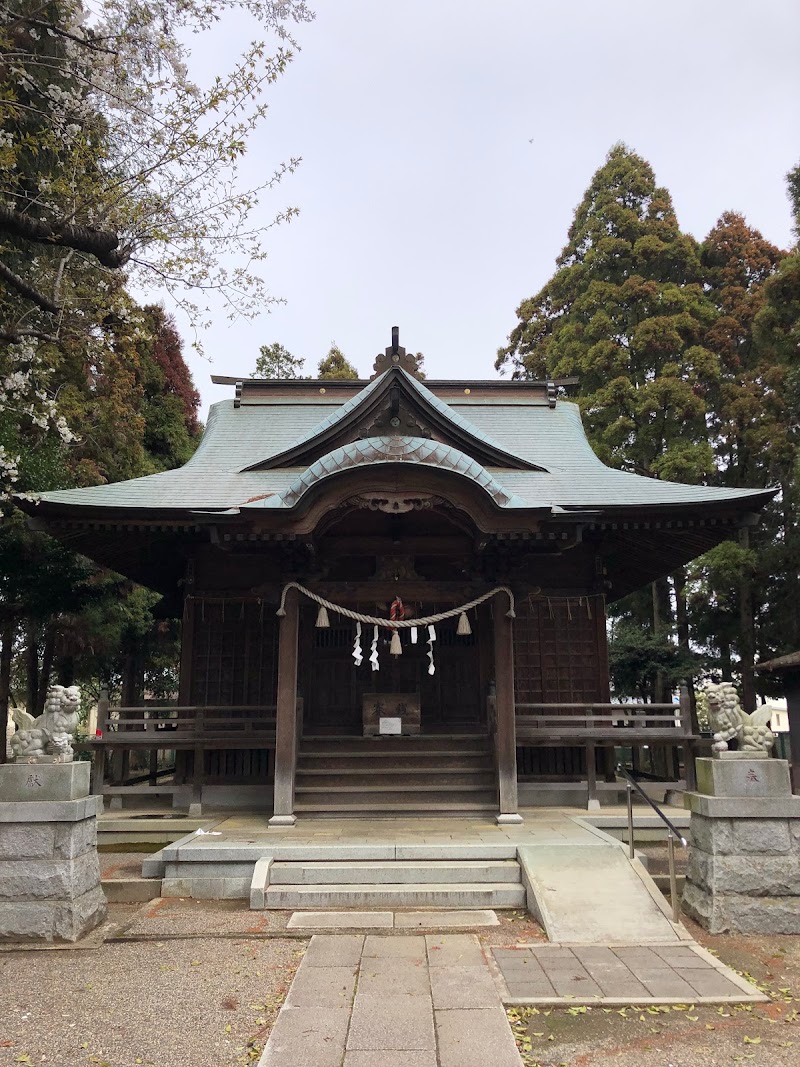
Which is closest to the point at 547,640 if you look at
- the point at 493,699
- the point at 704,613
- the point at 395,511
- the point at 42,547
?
the point at 493,699

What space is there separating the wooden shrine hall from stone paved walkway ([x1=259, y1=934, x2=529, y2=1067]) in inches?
137

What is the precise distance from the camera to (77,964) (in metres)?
5.49

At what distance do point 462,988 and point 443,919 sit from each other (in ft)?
5.48

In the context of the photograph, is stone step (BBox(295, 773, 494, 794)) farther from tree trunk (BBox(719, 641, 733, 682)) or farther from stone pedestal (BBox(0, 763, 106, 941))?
tree trunk (BBox(719, 641, 733, 682))

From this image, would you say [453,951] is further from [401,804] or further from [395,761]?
[395,761]

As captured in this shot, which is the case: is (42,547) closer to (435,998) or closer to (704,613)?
(435,998)

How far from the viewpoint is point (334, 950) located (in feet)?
18.5

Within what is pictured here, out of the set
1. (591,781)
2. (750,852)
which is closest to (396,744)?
(591,781)

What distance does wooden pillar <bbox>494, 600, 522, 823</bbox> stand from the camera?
29.3ft

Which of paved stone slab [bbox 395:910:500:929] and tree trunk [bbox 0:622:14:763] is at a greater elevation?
tree trunk [bbox 0:622:14:763]

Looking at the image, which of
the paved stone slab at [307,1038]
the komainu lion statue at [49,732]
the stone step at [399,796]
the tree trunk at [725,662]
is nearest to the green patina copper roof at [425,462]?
the komainu lion statue at [49,732]

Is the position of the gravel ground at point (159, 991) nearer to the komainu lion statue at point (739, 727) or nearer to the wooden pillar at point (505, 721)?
the wooden pillar at point (505, 721)

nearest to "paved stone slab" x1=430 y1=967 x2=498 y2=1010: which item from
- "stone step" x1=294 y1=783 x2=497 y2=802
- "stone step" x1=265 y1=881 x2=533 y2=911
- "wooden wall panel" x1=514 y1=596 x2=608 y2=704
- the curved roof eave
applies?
"stone step" x1=265 y1=881 x2=533 y2=911

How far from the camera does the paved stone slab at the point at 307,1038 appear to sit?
153 inches
